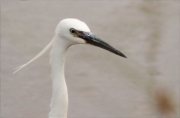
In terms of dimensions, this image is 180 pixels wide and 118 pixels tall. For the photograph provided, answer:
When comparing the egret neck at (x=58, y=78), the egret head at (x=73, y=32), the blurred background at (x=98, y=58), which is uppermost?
the blurred background at (x=98, y=58)

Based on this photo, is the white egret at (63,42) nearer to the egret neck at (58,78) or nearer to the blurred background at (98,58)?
the egret neck at (58,78)

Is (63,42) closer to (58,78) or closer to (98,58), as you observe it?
(58,78)

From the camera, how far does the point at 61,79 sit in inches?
88.3

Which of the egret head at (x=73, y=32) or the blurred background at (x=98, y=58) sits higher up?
the blurred background at (x=98, y=58)

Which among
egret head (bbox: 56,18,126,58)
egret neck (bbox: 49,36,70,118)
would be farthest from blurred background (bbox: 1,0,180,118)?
egret head (bbox: 56,18,126,58)

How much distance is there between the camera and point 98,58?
13.8 feet

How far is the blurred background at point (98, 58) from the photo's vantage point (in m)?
3.69

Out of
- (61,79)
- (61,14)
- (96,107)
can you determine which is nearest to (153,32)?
(61,14)

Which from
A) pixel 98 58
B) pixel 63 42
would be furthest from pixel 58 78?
pixel 98 58

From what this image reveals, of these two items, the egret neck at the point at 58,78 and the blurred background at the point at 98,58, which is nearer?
the egret neck at the point at 58,78

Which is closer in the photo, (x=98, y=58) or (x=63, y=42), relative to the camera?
(x=63, y=42)

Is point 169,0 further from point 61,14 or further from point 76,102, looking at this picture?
point 76,102

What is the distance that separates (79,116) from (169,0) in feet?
7.38

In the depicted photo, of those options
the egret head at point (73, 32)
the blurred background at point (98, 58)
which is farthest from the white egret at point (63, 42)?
the blurred background at point (98, 58)
